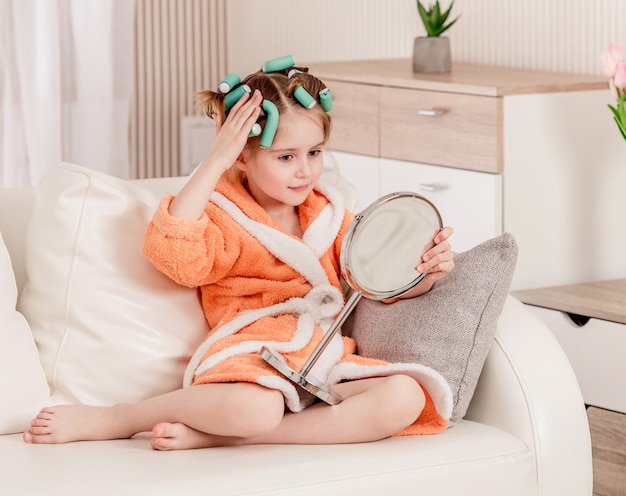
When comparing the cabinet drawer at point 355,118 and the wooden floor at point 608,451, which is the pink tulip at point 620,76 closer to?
the wooden floor at point 608,451

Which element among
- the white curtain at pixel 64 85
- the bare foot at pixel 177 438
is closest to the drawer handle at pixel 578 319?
the bare foot at pixel 177 438

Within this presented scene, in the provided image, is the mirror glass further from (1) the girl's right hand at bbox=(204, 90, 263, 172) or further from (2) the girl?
(1) the girl's right hand at bbox=(204, 90, 263, 172)

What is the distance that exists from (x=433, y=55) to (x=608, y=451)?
1321mm

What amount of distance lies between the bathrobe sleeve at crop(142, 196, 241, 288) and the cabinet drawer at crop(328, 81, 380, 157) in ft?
4.42

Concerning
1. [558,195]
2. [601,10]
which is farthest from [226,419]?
[601,10]

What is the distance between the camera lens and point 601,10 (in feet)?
10.1

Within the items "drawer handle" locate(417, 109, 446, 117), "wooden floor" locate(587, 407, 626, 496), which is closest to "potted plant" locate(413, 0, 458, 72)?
"drawer handle" locate(417, 109, 446, 117)

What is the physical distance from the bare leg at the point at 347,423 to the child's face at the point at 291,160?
0.40 m

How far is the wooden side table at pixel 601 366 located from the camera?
2.45m

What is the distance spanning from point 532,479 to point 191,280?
65 cm

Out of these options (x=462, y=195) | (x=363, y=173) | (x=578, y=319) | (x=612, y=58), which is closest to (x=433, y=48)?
(x=363, y=173)

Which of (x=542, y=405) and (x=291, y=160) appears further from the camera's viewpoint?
(x=291, y=160)

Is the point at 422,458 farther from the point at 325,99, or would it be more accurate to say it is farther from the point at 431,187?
the point at 431,187

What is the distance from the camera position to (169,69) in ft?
15.1
